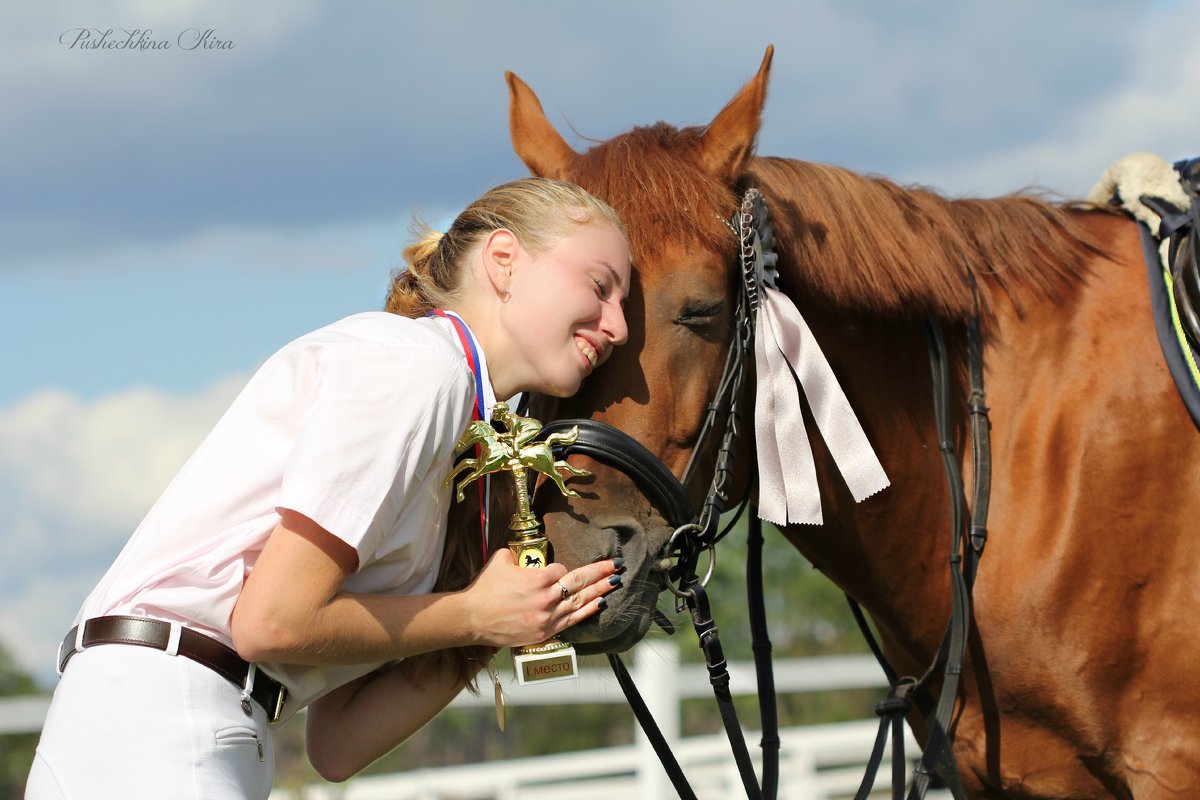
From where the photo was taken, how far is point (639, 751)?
18.9 ft

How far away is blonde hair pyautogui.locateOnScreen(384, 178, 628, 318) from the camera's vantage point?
218 centimetres

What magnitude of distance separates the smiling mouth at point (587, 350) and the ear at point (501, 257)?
0.17m

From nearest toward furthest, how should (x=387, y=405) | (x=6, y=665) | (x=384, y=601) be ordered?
(x=387, y=405), (x=384, y=601), (x=6, y=665)

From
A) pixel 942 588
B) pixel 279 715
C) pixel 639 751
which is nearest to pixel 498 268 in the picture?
pixel 279 715

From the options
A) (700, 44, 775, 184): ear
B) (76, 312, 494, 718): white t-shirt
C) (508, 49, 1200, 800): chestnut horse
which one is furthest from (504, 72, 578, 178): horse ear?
(76, 312, 494, 718): white t-shirt

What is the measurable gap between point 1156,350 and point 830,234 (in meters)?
→ 0.85

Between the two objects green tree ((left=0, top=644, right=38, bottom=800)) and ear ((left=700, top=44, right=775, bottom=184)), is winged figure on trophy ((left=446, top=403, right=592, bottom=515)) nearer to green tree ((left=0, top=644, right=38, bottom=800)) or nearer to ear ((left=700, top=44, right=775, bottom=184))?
ear ((left=700, top=44, right=775, bottom=184))

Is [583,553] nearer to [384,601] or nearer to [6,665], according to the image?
[384,601]

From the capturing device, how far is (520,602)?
2.00m

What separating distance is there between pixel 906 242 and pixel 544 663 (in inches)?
56.3

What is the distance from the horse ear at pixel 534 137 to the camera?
269 centimetres

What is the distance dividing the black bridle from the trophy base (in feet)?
1.15

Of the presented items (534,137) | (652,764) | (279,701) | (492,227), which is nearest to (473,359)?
(492,227)

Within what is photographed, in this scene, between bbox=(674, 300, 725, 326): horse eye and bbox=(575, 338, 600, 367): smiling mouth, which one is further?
bbox=(674, 300, 725, 326): horse eye
